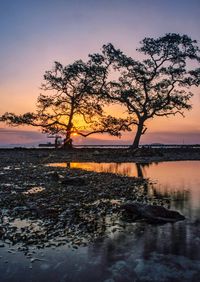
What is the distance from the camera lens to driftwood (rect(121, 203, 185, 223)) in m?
8.35

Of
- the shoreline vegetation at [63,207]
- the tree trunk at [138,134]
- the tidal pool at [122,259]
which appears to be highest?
the tree trunk at [138,134]

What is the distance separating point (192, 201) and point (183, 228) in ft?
11.8

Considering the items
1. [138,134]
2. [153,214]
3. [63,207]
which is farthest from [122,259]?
[138,134]

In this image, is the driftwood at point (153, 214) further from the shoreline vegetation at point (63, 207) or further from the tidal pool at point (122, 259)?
the tidal pool at point (122, 259)

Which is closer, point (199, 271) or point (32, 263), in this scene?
point (199, 271)

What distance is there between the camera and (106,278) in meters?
5.07

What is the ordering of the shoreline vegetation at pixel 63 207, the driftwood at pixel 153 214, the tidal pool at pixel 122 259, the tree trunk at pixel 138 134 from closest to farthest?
1. the tidal pool at pixel 122 259
2. the shoreline vegetation at pixel 63 207
3. the driftwood at pixel 153 214
4. the tree trunk at pixel 138 134

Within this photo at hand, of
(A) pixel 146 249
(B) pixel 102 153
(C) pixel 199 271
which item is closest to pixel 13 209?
(A) pixel 146 249

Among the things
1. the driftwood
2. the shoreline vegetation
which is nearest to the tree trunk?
the shoreline vegetation

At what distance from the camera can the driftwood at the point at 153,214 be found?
8.35 meters

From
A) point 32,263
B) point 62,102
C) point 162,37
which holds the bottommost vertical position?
point 32,263

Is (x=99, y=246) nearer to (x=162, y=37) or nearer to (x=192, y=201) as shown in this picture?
(x=192, y=201)

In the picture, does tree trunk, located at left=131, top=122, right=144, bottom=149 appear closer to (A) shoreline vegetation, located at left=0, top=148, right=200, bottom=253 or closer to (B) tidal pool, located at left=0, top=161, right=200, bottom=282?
(A) shoreline vegetation, located at left=0, top=148, right=200, bottom=253

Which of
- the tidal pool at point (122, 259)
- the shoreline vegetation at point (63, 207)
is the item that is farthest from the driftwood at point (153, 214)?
the tidal pool at point (122, 259)
